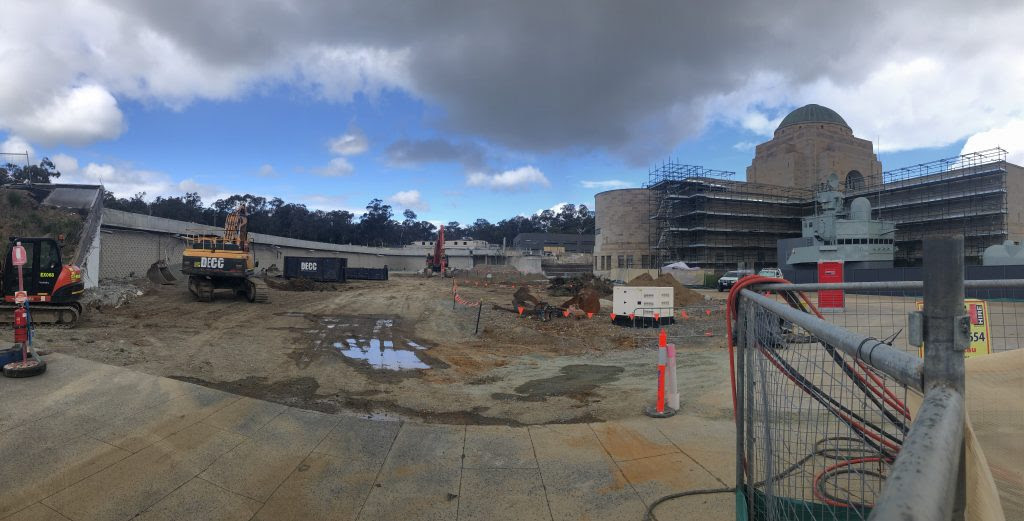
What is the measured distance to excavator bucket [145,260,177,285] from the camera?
1075 inches

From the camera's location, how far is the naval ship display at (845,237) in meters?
47.6

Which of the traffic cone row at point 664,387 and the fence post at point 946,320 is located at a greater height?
the fence post at point 946,320

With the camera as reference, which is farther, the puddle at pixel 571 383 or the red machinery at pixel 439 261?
the red machinery at pixel 439 261

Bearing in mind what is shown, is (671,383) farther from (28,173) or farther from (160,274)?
(28,173)

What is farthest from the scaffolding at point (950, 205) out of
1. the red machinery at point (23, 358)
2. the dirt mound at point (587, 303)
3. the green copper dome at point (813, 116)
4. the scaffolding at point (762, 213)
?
the red machinery at point (23, 358)

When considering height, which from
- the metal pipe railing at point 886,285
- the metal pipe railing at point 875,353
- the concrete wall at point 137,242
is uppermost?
the concrete wall at point 137,242

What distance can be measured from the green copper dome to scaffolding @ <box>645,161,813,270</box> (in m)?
10.3

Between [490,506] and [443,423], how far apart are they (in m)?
2.46

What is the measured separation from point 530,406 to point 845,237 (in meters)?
50.6

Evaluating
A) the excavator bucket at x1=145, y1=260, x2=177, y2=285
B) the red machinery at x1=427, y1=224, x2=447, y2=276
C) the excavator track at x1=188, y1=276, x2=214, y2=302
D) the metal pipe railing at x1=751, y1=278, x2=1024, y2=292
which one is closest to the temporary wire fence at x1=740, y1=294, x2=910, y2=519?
the metal pipe railing at x1=751, y1=278, x2=1024, y2=292

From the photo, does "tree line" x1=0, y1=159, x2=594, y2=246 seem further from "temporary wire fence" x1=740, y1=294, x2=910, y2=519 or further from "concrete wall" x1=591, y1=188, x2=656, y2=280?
"temporary wire fence" x1=740, y1=294, x2=910, y2=519

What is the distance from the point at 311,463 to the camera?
529cm

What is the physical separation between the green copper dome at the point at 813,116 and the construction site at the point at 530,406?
6407cm

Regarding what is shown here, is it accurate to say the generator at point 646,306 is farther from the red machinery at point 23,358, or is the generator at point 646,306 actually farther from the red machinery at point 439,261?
the red machinery at point 439,261
